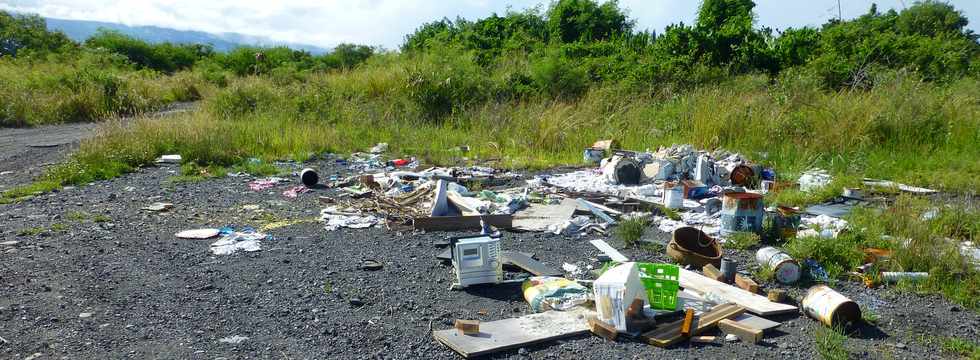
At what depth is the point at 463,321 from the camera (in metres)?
3.87

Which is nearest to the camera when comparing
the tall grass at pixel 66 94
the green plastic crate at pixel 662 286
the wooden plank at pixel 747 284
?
the green plastic crate at pixel 662 286

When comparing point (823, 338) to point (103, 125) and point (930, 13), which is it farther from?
point (930, 13)

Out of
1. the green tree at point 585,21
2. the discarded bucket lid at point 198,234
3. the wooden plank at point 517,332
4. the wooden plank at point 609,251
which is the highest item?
the green tree at point 585,21

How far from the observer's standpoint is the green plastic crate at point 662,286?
13.5 ft

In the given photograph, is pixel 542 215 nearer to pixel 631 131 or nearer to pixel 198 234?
pixel 198 234

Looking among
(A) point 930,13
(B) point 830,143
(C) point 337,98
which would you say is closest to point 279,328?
(B) point 830,143

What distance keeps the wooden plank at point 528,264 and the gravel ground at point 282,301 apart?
23cm

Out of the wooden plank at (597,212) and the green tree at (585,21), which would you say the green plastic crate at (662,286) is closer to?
the wooden plank at (597,212)

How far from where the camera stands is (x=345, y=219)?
6645 millimetres

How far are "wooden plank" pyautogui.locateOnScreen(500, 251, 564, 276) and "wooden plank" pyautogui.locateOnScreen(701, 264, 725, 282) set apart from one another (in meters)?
0.97

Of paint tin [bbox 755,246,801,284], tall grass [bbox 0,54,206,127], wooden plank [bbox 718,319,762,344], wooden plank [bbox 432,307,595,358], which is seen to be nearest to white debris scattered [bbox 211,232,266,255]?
wooden plank [bbox 432,307,595,358]

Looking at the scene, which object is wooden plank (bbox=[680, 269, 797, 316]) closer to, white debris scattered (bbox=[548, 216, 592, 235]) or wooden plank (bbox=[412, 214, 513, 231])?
white debris scattered (bbox=[548, 216, 592, 235])

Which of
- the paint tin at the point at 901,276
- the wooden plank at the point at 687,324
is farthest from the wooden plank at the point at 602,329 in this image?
the paint tin at the point at 901,276

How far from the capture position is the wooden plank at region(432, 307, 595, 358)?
12.2 feet
